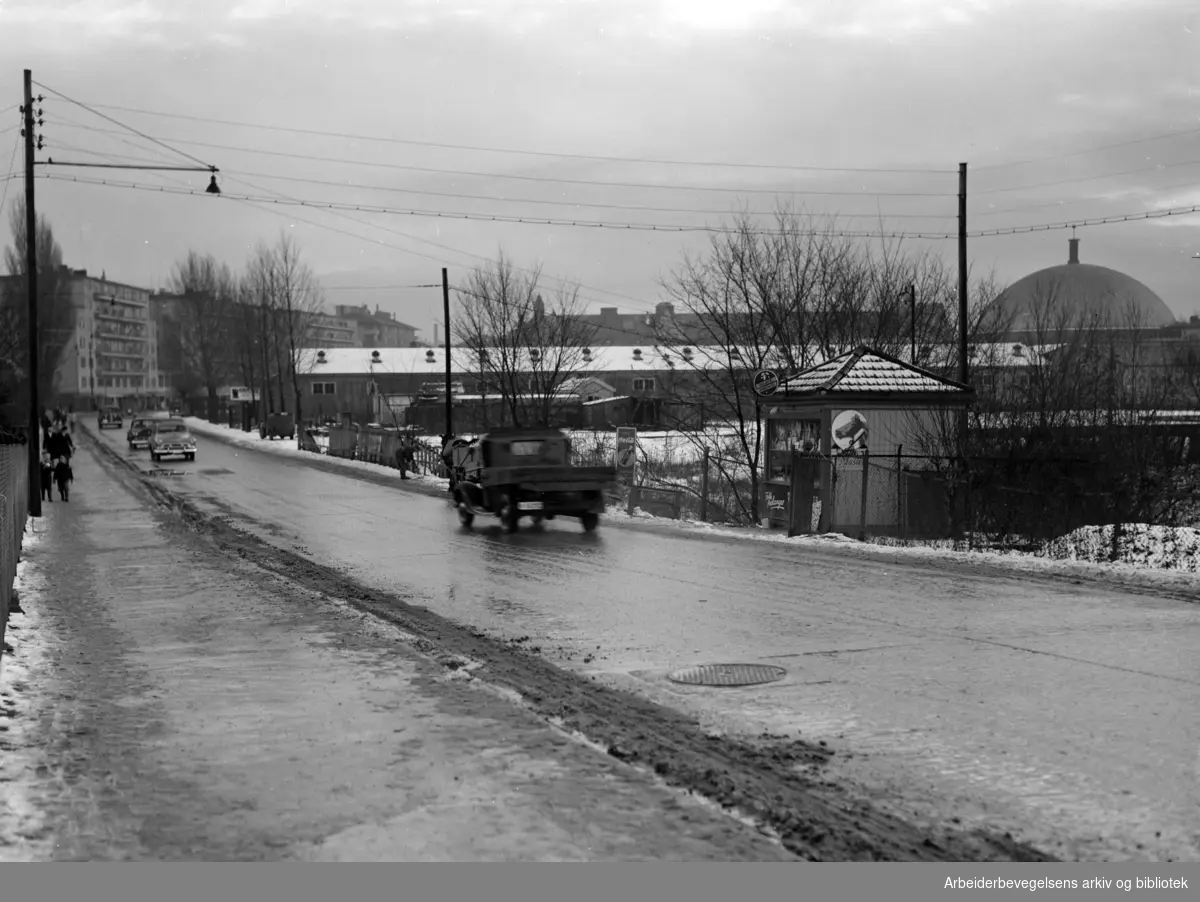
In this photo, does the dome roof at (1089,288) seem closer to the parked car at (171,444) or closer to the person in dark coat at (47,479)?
the parked car at (171,444)

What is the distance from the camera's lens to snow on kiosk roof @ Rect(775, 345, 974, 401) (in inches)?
1067

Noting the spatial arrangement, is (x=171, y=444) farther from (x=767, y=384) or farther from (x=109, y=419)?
(x=109, y=419)

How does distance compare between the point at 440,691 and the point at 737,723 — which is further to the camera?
the point at 440,691

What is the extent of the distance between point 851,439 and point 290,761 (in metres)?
21.0

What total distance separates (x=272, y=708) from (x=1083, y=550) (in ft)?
47.1

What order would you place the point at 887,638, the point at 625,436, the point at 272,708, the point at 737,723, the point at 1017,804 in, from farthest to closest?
the point at 625,436, the point at 887,638, the point at 272,708, the point at 737,723, the point at 1017,804

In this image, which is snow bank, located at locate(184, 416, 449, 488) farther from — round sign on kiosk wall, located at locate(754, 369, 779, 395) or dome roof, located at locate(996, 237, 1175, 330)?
dome roof, located at locate(996, 237, 1175, 330)

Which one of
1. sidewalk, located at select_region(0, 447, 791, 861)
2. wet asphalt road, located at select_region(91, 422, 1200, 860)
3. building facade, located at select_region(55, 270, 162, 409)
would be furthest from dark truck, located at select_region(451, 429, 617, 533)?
building facade, located at select_region(55, 270, 162, 409)

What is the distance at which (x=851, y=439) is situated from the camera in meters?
27.1

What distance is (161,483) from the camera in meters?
40.1

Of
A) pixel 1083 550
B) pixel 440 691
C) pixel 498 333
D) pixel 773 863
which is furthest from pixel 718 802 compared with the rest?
pixel 498 333

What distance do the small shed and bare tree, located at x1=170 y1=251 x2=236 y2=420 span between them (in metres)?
91.8

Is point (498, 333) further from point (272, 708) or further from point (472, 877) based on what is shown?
point (472, 877)

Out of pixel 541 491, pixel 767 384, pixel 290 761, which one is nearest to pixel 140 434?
pixel 767 384
